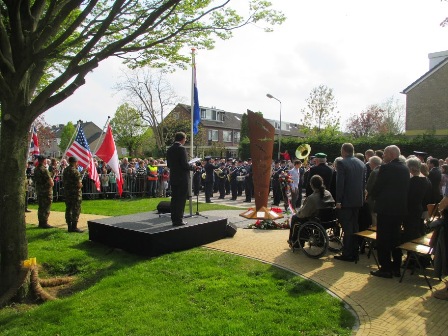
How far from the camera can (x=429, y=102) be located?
34031 mm

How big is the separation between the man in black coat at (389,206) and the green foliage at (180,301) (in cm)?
143

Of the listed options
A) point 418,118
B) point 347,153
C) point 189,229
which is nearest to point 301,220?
point 347,153

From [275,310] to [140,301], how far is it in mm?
1994

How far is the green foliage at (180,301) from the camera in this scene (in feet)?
15.5

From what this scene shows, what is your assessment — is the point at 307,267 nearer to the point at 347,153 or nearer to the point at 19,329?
the point at 347,153

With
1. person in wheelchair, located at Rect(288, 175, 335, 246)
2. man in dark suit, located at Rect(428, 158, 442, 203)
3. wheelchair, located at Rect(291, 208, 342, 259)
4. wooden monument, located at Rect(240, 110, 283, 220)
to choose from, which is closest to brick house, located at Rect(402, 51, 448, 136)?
man in dark suit, located at Rect(428, 158, 442, 203)

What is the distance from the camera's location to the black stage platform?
778 centimetres

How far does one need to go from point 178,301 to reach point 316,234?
343 cm

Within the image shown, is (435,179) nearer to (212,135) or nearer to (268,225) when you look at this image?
(268,225)

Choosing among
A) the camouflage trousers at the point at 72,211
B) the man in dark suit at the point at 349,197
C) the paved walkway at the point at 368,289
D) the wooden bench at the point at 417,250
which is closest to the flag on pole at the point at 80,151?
A: the camouflage trousers at the point at 72,211

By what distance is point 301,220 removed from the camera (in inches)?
314

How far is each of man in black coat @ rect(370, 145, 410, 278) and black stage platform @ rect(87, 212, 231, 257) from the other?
3.85 metres

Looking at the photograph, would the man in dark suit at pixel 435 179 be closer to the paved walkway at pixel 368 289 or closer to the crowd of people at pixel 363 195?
the crowd of people at pixel 363 195

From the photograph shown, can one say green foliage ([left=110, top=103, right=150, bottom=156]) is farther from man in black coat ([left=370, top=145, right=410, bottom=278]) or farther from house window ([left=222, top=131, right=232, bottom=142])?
man in black coat ([left=370, top=145, right=410, bottom=278])
